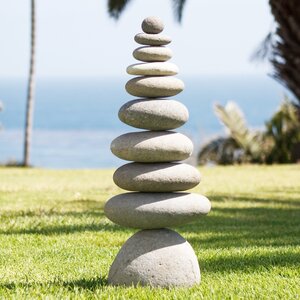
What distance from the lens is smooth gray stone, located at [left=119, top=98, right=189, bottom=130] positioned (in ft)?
21.1

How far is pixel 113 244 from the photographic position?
891cm

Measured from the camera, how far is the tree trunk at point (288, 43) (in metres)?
14.4

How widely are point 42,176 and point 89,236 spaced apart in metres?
11.7

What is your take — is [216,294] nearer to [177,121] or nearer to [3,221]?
[177,121]

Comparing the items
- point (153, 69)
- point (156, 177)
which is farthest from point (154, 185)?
point (153, 69)

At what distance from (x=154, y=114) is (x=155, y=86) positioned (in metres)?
0.23

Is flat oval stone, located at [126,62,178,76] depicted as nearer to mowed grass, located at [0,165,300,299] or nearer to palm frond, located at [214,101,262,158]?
mowed grass, located at [0,165,300,299]

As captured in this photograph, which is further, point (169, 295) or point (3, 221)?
point (3, 221)

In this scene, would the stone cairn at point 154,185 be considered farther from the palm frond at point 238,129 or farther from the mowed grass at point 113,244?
the palm frond at point 238,129

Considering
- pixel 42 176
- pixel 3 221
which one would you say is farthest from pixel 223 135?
pixel 3 221

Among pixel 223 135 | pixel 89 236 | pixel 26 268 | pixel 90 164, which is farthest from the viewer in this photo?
pixel 90 164

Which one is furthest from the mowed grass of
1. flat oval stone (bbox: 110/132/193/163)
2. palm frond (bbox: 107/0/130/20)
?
palm frond (bbox: 107/0/130/20)

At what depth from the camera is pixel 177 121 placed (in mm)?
6520

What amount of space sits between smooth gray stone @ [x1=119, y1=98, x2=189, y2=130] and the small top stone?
0.57 m
